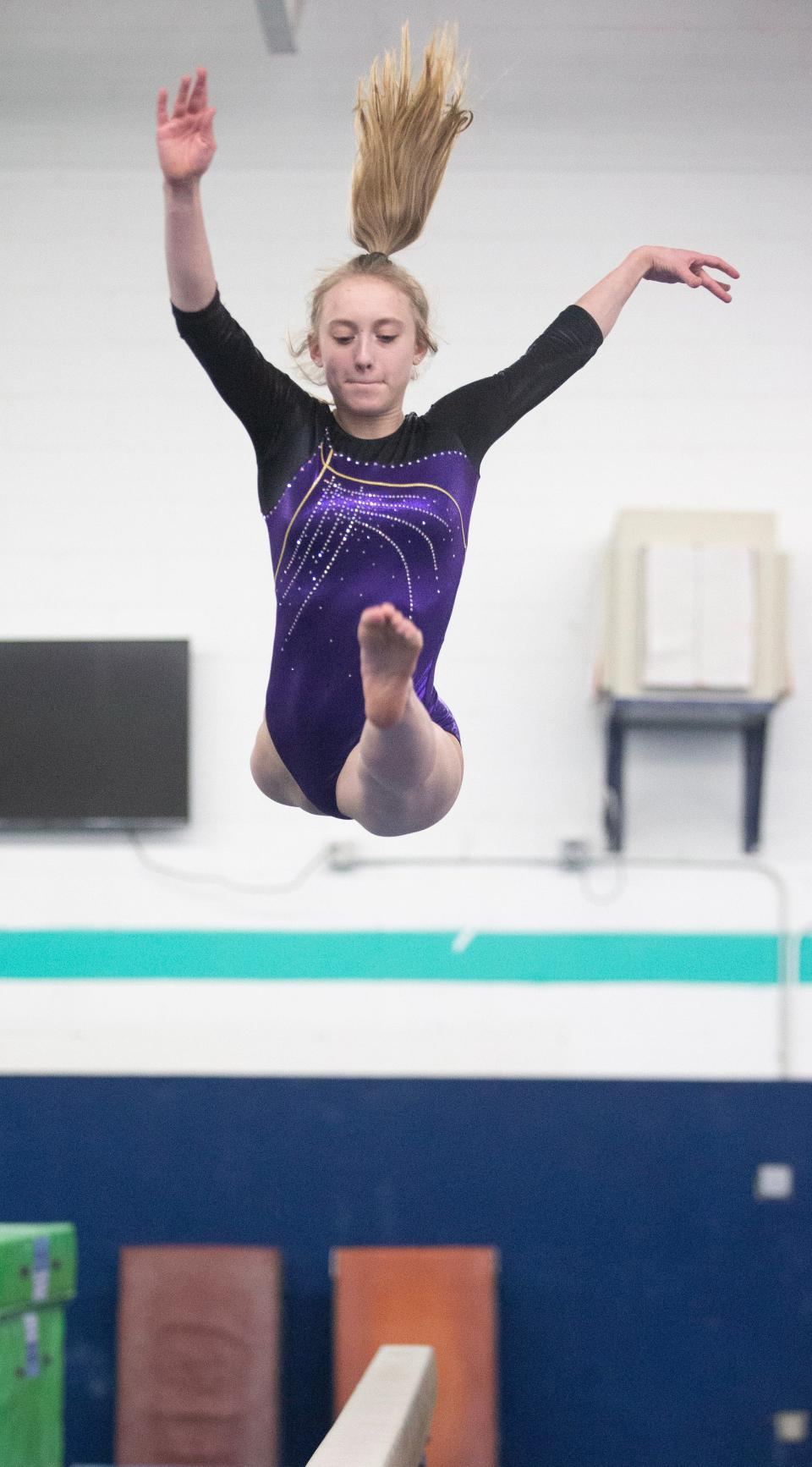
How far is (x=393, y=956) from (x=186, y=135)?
3.39 m

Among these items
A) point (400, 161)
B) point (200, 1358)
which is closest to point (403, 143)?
point (400, 161)

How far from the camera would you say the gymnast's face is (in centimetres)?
248

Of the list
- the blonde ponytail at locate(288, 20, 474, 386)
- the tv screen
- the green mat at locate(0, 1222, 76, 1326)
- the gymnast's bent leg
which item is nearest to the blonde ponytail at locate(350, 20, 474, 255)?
the blonde ponytail at locate(288, 20, 474, 386)

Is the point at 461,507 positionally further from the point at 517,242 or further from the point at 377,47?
the point at 377,47

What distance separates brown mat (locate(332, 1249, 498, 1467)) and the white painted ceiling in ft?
11.6

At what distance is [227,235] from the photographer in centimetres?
541

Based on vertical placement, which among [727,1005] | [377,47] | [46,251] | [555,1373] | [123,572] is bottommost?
[555,1373]

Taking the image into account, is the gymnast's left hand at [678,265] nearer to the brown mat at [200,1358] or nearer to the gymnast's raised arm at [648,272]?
the gymnast's raised arm at [648,272]

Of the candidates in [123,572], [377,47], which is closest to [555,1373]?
[123,572]

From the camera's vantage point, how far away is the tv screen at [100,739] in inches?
202

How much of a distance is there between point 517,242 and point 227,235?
98 centimetres

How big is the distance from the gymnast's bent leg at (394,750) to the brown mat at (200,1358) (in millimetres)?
2483

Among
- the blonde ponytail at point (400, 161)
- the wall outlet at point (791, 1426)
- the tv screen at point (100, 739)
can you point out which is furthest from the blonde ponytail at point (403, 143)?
the wall outlet at point (791, 1426)

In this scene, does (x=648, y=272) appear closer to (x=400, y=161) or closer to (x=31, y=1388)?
(x=400, y=161)
